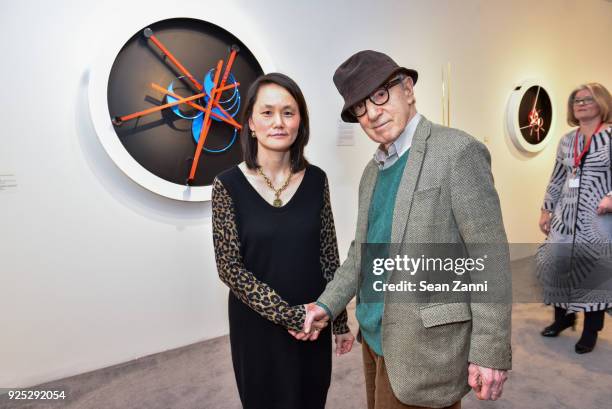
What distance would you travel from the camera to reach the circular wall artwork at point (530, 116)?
13.4 feet

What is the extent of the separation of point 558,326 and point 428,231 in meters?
2.27

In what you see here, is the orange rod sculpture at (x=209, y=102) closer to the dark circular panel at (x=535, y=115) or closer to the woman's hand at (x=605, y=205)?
the woman's hand at (x=605, y=205)

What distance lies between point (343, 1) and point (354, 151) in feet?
3.63

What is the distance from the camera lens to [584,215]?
2.30 meters

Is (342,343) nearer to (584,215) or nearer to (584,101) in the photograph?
(584,215)

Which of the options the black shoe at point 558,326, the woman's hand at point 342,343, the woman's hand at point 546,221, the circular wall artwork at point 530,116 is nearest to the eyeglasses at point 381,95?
the woman's hand at point 342,343

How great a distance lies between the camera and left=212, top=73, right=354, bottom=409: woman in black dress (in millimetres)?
1176

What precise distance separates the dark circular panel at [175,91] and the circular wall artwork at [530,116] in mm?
2963

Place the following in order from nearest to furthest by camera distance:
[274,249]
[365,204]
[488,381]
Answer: [488,381] < [365,204] < [274,249]

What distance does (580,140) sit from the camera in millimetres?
2336

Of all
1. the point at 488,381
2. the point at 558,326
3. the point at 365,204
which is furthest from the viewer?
the point at 558,326

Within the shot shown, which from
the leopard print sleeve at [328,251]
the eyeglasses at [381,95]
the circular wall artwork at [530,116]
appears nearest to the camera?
the eyeglasses at [381,95]

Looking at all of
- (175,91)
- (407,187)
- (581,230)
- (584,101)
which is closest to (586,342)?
(581,230)

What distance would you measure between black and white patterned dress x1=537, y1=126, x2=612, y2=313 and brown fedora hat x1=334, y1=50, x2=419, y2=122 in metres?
1.86
